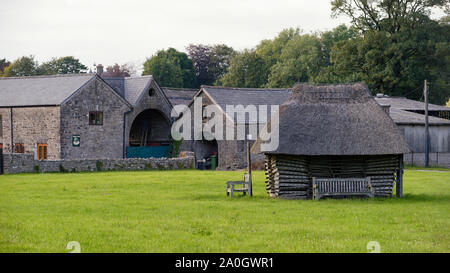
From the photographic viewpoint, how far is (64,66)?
92188 millimetres

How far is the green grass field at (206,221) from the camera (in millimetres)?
13672

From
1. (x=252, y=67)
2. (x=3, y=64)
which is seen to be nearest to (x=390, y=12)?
(x=252, y=67)

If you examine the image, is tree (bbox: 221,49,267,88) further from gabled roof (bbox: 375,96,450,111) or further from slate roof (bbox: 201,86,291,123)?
slate roof (bbox: 201,86,291,123)

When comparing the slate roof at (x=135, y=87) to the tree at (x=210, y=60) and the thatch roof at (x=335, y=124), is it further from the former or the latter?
the tree at (x=210, y=60)

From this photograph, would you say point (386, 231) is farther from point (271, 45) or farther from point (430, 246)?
point (271, 45)

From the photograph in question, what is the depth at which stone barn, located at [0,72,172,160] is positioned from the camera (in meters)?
45.8

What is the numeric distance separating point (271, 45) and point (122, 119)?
2075 inches

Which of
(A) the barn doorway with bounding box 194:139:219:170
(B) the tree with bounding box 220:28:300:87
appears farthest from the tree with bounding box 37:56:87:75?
(A) the barn doorway with bounding box 194:139:219:170

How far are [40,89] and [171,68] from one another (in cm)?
3956

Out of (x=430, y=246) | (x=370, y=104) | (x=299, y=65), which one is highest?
(x=299, y=65)

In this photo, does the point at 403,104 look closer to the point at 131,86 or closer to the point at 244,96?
the point at 244,96

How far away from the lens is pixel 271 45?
98.1 metres
